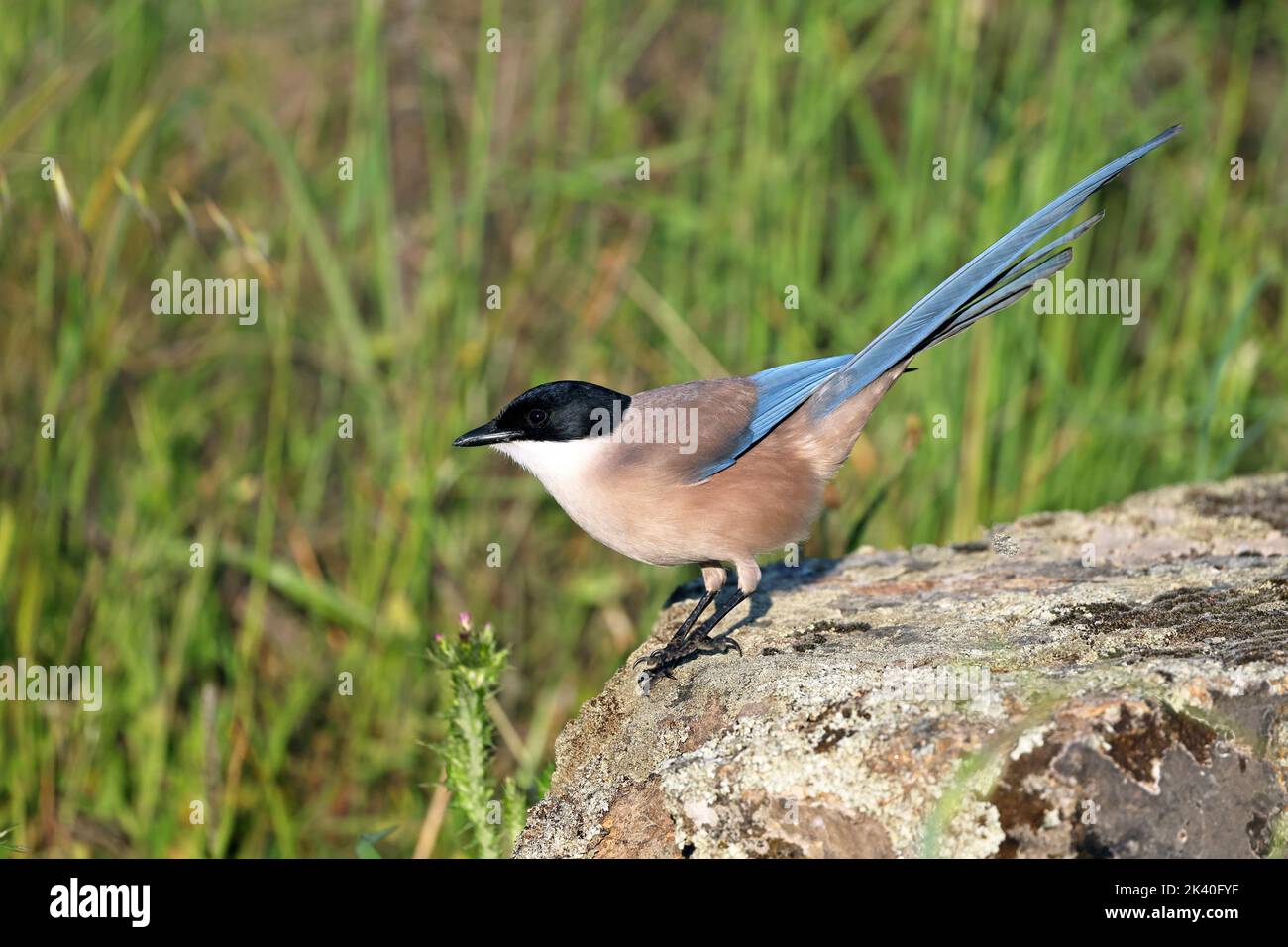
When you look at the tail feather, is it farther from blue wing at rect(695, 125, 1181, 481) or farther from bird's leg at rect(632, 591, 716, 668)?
bird's leg at rect(632, 591, 716, 668)

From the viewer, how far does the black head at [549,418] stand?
12.0 feet

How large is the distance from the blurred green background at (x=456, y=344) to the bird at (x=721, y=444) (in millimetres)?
912

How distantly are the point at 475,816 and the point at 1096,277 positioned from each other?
3.98 meters

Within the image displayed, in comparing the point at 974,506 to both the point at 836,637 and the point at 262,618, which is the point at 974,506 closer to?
the point at 836,637

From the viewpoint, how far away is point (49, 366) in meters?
5.09

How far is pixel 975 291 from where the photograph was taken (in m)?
3.40

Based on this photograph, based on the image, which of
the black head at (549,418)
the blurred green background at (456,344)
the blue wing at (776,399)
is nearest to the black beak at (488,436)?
the black head at (549,418)

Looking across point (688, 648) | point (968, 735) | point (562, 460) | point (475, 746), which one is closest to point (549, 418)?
point (562, 460)

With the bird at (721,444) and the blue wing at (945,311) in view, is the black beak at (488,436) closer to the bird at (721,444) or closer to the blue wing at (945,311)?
the bird at (721,444)

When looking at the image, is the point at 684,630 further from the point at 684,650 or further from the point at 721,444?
the point at 721,444

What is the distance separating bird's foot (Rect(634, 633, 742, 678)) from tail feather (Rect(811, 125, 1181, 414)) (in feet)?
2.54

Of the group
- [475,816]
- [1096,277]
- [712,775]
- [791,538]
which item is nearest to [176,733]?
[475,816]

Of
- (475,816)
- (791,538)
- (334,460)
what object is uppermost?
(334,460)

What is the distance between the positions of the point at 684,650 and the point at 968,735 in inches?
36.6
